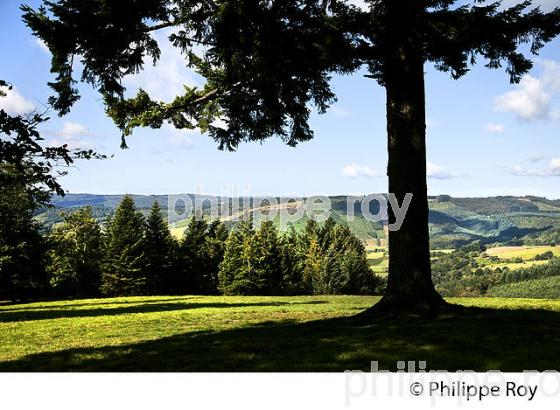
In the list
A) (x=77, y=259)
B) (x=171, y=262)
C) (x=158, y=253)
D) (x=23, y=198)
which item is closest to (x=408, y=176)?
(x=23, y=198)

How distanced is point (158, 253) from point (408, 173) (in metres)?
58.1

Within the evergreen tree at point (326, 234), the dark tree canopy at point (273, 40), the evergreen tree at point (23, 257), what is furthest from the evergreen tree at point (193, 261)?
the dark tree canopy at point (273, 40)

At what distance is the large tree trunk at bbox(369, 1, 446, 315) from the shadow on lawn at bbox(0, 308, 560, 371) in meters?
0.92

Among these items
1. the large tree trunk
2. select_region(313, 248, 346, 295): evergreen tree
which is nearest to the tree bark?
the large tree trunk

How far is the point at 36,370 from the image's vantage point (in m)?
7.82

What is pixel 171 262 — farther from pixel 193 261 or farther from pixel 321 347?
pixel 321 347

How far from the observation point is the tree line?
6284 centimetres

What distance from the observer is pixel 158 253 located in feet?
218

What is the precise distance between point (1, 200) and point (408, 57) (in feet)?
62.7

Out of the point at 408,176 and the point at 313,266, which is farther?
the point at 313,266

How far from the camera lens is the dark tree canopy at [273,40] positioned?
10.8 metres

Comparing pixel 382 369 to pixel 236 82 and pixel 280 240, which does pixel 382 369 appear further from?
pixel 280 240

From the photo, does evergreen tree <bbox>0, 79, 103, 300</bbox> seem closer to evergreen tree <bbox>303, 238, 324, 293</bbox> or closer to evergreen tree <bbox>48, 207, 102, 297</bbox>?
evergreen tree <bbox>48, 207, 102, 297</bbox>

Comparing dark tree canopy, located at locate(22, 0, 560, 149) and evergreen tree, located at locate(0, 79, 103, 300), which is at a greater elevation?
dark tree canopy, located at locate(22, 0, 560, 149)
